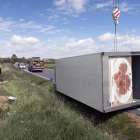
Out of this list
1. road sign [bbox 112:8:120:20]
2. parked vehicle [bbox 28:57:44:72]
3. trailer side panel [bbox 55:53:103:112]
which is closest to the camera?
trailer side panel [bbox 55:53:103:112]

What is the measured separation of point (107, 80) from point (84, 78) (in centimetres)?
142

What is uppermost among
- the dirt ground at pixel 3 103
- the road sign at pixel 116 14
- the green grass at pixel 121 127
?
the road sign at pixel 116 14

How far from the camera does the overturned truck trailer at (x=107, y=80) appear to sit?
5562 mm

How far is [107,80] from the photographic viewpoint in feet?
18.2

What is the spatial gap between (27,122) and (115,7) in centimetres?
1066

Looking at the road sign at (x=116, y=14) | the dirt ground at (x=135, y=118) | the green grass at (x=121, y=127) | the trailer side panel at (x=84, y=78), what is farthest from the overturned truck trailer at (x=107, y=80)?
the road sign at (x=116, y=14)

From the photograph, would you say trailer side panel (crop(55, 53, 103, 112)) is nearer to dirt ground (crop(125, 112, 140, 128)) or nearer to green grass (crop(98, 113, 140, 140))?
green grass (crop(98, 113, 140, 140))

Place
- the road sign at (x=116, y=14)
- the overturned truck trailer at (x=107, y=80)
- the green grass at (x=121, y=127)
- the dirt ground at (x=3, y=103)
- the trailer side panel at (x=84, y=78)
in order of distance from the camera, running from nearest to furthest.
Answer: the green grass at (x=121, y=127)
the overturned truck trailer at (x=107, y=80)
the trailer side panel at (x=84, y=78)
the dirt ground at (x=3, y=103)
the road sign at (x=116, y=14)

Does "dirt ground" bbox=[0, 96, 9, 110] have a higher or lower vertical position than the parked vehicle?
lower

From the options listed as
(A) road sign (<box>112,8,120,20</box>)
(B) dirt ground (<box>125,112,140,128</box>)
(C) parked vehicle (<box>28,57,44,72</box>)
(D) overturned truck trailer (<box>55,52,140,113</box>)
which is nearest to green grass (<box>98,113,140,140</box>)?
(B) dirt ground (<box>125,112,140,128</box>)

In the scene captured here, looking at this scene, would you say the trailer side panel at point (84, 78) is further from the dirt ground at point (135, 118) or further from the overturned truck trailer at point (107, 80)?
the dirt ground at point (135, 118)

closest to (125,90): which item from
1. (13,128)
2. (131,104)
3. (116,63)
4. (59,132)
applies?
(131,104)

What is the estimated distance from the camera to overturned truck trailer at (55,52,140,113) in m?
5.56

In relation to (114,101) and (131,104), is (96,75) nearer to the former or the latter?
(114,101)
